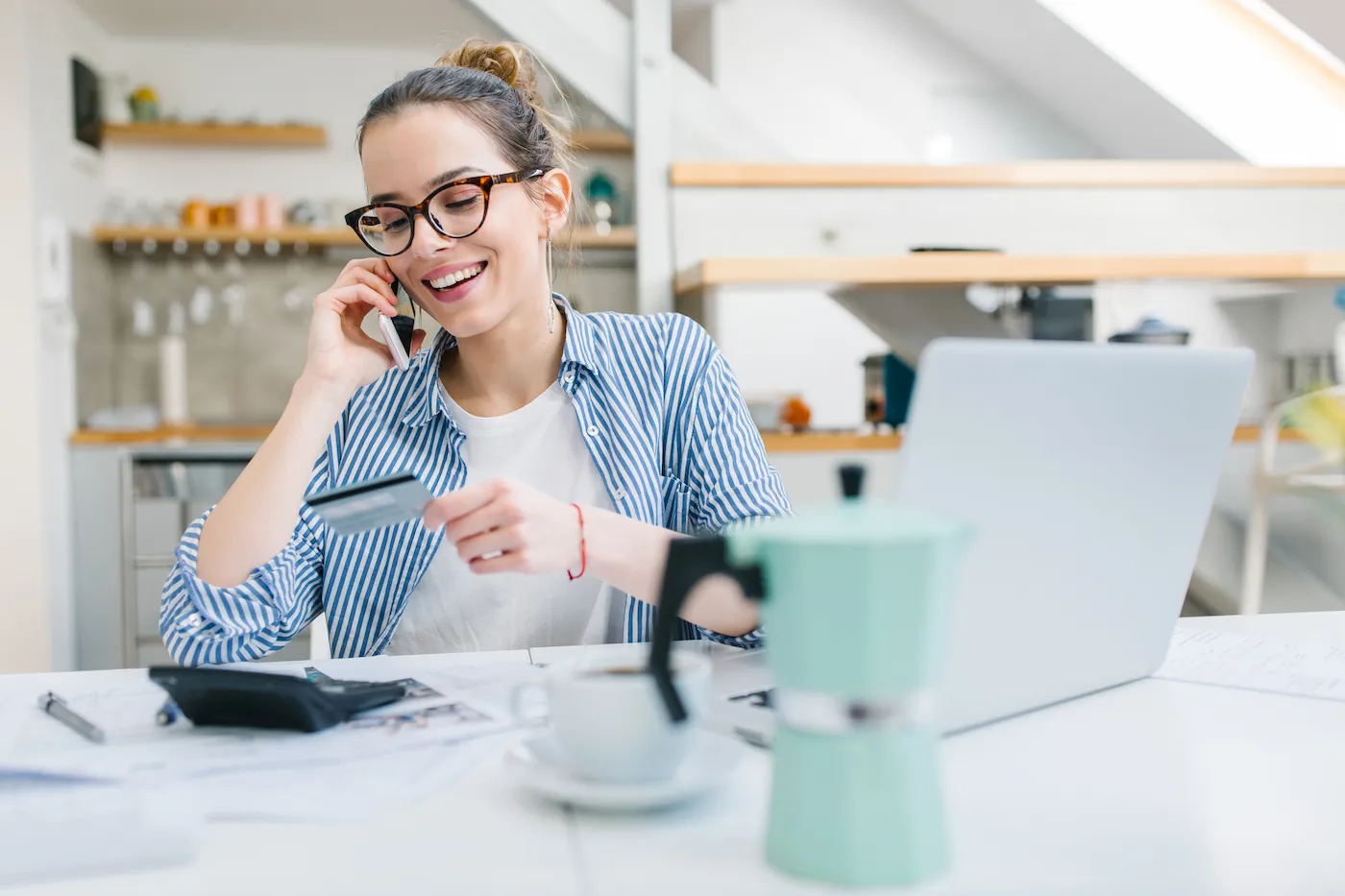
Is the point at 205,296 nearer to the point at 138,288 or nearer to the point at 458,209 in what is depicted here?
the point at 138,288

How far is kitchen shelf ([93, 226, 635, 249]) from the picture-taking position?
3857mm

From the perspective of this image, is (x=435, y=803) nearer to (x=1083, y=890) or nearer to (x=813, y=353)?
(x=1083, y=890)

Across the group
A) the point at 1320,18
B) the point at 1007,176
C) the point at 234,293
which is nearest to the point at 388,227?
the point at 1007,176

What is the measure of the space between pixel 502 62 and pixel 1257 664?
1120mm

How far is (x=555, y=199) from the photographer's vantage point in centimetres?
140

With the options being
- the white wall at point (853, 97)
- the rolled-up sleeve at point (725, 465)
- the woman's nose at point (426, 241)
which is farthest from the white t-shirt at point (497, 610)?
the white wall at point (853, 97)

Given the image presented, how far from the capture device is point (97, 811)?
1.81 feet

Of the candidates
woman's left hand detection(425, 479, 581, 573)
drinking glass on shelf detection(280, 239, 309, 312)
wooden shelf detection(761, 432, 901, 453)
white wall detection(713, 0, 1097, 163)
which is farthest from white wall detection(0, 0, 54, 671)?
woman's left hand detection(425, 479, 581, 573)

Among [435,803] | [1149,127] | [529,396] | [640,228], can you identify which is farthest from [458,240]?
[1149,127]

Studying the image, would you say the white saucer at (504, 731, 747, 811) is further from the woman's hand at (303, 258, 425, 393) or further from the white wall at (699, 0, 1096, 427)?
the white wall at (699, 0, 1096, 427)

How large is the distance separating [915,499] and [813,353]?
14.4 feet

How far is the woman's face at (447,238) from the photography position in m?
1.19

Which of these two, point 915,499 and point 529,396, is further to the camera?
point 529,396

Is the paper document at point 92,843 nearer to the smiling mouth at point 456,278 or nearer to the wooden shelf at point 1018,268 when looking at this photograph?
the smiling mouth at point 456,278
